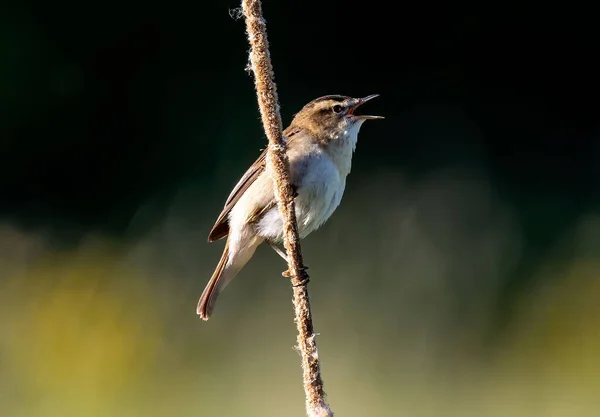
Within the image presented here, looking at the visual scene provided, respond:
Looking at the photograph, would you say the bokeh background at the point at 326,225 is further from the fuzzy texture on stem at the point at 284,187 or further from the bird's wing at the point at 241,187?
the fuzzy texture on stem at the point at 284,187

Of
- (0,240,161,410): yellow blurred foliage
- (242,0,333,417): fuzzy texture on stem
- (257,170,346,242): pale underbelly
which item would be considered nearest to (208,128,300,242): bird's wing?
(257,170,346,242): pale underbelly

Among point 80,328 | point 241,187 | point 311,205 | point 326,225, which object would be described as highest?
point 326,225

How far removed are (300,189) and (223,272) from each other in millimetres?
420

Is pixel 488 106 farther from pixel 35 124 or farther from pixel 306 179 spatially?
pixel 306 179

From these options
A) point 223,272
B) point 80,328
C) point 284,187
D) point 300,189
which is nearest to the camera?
point 284,187

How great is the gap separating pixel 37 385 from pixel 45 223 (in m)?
1.39

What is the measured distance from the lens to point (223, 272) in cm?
311

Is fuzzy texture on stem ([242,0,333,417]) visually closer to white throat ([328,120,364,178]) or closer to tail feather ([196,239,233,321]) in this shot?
tail feather ([196,239,233,321])

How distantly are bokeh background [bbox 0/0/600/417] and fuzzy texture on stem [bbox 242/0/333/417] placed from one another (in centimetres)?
294

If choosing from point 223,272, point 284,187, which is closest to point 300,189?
point 223,272

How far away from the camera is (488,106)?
746 cm

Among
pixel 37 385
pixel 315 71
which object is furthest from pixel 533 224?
pixel 37 385

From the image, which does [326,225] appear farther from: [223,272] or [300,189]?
[300,189]

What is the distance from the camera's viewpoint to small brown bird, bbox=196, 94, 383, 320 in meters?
2.96
